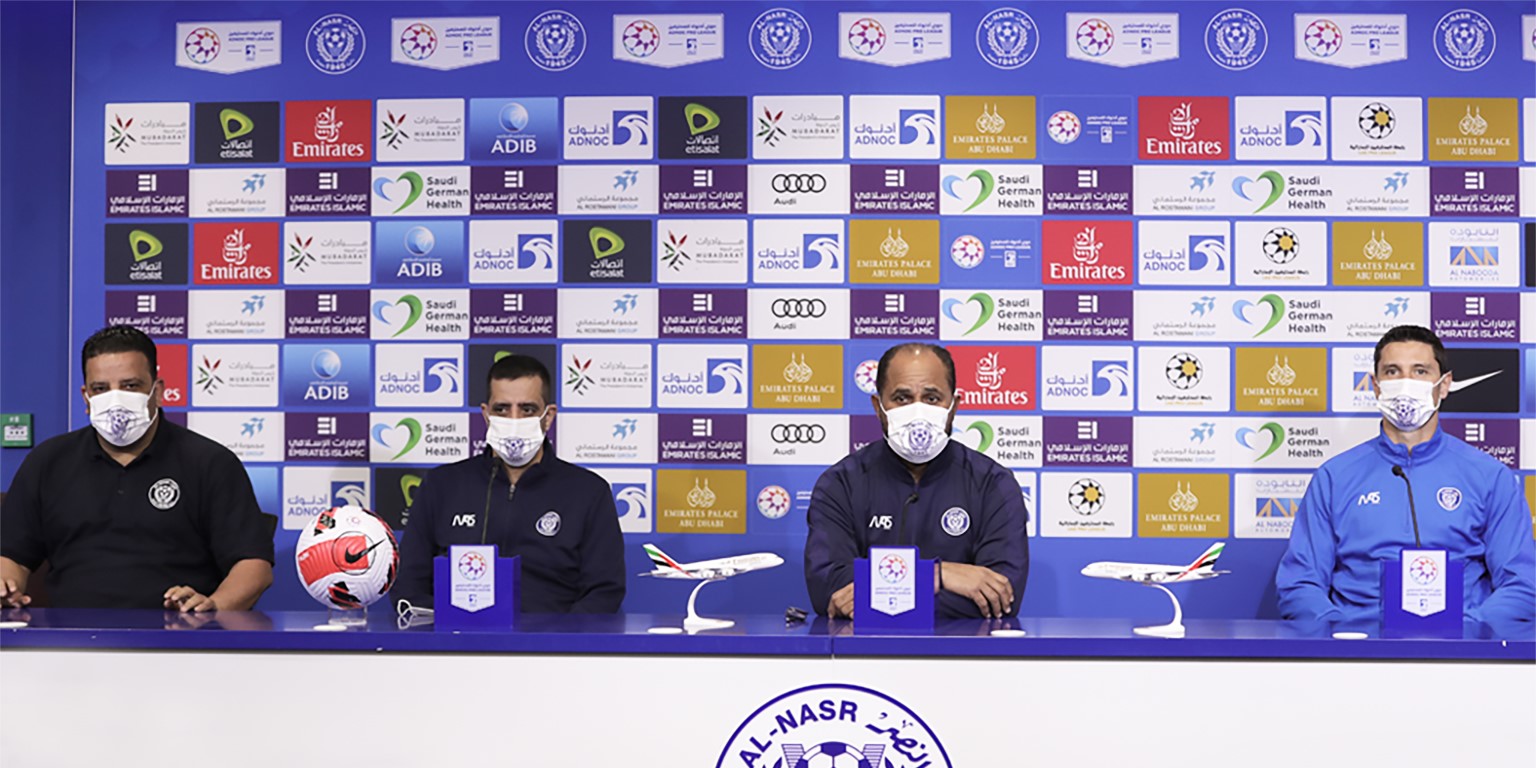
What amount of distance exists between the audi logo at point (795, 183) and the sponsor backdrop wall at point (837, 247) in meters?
0.01

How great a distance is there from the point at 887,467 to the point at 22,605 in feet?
6.91

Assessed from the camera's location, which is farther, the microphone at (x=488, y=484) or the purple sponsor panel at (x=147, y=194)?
the purple sponsor panel at (x=147, y=194)

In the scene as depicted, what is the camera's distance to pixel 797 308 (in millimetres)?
3977

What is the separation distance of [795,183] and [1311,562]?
6.23 ft

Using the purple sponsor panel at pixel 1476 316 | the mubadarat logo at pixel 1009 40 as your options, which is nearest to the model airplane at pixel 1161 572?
the purple sponsor panel at pixel 1476 316

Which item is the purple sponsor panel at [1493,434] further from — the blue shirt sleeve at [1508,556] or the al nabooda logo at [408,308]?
the al nabooda logo at [408,308]

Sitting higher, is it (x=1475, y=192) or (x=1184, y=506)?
(x=1475, y=192)

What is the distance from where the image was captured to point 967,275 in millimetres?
3947

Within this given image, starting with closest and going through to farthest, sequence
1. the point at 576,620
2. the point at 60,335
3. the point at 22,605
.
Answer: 1. the point at 576,620
2. the point at 22,605
3. the point at 60,335

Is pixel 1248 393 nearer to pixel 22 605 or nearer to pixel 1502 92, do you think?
pixel 1502 92

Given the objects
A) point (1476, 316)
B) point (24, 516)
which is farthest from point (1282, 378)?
point (24, 516)

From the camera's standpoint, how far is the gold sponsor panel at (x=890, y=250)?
12.9 feet

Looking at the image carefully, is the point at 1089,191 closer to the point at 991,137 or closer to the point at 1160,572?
the point at 991,137

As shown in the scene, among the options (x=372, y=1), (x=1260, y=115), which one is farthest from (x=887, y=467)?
(x=372, y=1)
